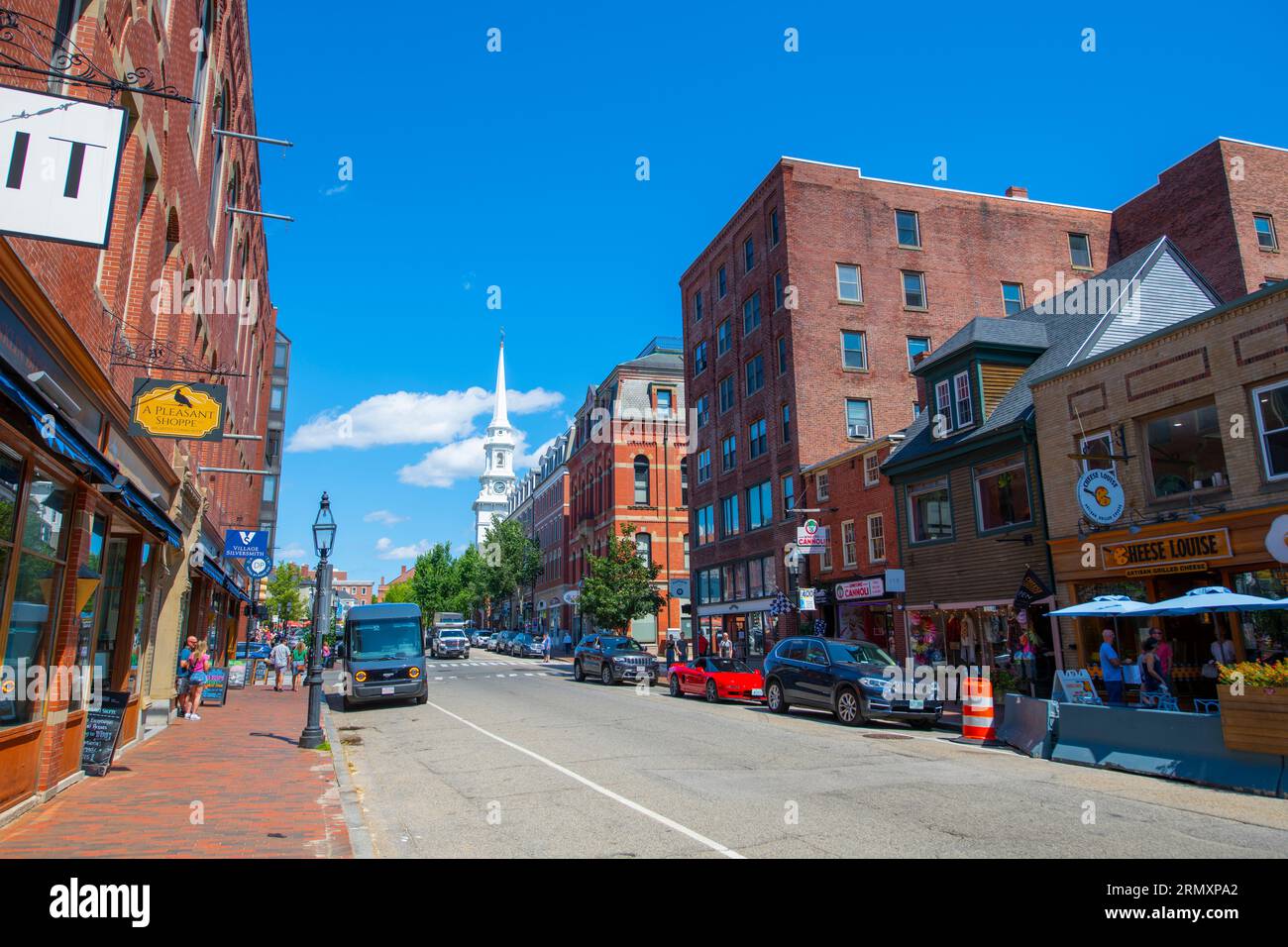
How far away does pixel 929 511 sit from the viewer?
23766 millimetres

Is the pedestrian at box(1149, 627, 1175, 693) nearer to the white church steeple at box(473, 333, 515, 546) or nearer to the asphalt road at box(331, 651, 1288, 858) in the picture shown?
the asphalt road at box(331, 651, 1288, 858)

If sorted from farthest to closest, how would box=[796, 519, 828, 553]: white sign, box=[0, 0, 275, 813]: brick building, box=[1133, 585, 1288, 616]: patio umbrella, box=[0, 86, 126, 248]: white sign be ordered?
box=[796, 519, 828, 553]: white sign < box=[1133, 585, 1288, 616]: patio umbrella < box=[0, 0, 275, 813]: brick building < box=[0, 86, 126, 248]: white sign

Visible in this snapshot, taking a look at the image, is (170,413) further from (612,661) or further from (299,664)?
(299,664)

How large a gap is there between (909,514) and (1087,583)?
6.74 meters

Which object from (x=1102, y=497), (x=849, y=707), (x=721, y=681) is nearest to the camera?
(x=849, y=707)

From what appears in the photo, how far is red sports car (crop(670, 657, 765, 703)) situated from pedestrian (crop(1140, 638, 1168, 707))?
912 centimetres

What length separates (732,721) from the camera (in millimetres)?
17234

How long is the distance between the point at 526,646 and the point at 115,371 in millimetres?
51101

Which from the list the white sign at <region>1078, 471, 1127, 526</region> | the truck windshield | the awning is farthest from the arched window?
the awning

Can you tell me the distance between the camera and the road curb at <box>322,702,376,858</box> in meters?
6.93

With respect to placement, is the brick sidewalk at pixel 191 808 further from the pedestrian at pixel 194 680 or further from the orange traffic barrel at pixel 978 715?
the orange traffic barrel at pixel 978 715

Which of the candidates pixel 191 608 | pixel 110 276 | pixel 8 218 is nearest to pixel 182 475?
pixel 110 276

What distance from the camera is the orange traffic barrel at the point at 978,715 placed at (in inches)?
573

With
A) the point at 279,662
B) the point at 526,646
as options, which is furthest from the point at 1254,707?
the point at 526,646
